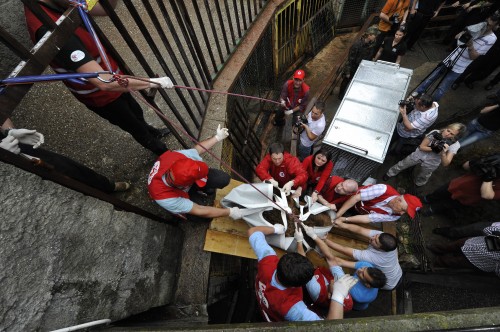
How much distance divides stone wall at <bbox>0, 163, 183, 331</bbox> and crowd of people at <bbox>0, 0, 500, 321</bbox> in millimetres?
428

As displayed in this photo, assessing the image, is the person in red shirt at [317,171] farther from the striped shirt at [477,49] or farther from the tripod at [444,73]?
the striped shirt at [477,49]

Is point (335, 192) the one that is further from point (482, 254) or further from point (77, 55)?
point (77, 55)


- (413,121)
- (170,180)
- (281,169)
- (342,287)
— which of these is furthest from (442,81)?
(170,180)

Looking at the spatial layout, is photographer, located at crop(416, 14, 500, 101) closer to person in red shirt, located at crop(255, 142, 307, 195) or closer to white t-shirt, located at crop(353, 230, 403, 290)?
person in red shirt, located at crop(255, 142, 307, 195)

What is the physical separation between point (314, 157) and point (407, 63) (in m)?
6.60

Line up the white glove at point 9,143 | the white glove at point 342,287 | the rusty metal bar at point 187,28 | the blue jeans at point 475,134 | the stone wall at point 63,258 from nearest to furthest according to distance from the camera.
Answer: the stone wall at point 63,258 → the white glove at point 9,143 → the white glove at point 342,287 → the rusty metal bar at point 187,28 → the blue jeans at point 475,134

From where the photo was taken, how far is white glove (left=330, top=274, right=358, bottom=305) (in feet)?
8.35

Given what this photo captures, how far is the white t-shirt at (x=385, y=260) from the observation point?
3018 millimetres

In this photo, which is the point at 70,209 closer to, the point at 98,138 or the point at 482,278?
the point at 98,138

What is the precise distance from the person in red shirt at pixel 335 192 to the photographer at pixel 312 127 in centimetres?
108

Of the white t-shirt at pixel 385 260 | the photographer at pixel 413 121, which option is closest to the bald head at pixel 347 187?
the white t-shirt at pixel 385 260

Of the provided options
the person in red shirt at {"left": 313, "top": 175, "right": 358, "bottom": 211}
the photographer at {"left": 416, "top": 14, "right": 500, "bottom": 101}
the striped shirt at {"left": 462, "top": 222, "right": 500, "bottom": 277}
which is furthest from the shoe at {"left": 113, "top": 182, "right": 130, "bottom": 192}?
the photographer at {"left": 416, "top": 14, "right": 500, "bottom": 101}

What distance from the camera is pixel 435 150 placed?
4270 millimetres

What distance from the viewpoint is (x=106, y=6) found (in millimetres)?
2109
